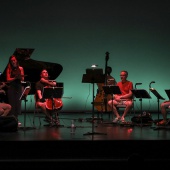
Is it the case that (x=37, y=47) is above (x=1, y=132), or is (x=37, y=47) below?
above

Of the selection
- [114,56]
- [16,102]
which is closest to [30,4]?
[114,56]

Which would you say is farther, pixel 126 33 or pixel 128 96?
pixel 126 33

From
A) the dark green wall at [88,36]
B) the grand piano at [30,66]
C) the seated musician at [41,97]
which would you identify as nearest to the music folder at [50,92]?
the seated musician at [41,97]

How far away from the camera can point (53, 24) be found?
1186 centimetres

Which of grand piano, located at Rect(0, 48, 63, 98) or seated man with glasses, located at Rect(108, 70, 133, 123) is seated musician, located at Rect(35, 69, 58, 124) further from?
seated man with glasses, located at Rect(108, 70, 133, 123)
